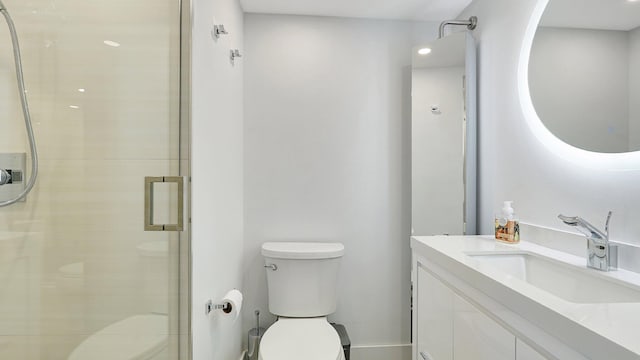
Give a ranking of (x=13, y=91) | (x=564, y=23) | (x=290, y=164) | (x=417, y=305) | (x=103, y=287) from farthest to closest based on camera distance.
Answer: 1. (x=290, y=164)
2. (x=417, y=305)
3. (x=564, y=23)
4. (x=103, y=287)
5. (x=13, y=91)

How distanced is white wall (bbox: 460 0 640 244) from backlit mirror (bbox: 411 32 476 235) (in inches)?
2.8

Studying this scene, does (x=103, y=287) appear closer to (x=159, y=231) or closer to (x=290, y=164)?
(x=159, y=231)

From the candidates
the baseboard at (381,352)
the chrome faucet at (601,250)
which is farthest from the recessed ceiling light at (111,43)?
the baseboard at (381,352)

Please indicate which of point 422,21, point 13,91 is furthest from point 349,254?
point 13,91

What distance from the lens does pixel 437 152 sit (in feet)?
Answer: 6.73

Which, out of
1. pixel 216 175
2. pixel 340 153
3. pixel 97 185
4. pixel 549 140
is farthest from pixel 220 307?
pixel 549 140

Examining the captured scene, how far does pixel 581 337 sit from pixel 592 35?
109 cm

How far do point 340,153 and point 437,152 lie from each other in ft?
1.93

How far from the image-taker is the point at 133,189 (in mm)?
1065

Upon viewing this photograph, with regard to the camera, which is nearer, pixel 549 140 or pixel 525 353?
pixel 525 353

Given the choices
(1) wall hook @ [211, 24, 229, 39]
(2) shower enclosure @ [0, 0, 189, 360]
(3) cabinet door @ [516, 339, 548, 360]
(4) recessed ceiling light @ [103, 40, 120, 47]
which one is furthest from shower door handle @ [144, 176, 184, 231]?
(3) cabinet door @ [516, 339, 548, 360]

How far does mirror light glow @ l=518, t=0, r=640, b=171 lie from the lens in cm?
110

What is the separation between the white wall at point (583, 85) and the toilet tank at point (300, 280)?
126 centimetres

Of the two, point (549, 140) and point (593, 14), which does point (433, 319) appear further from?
point (593, 14)
